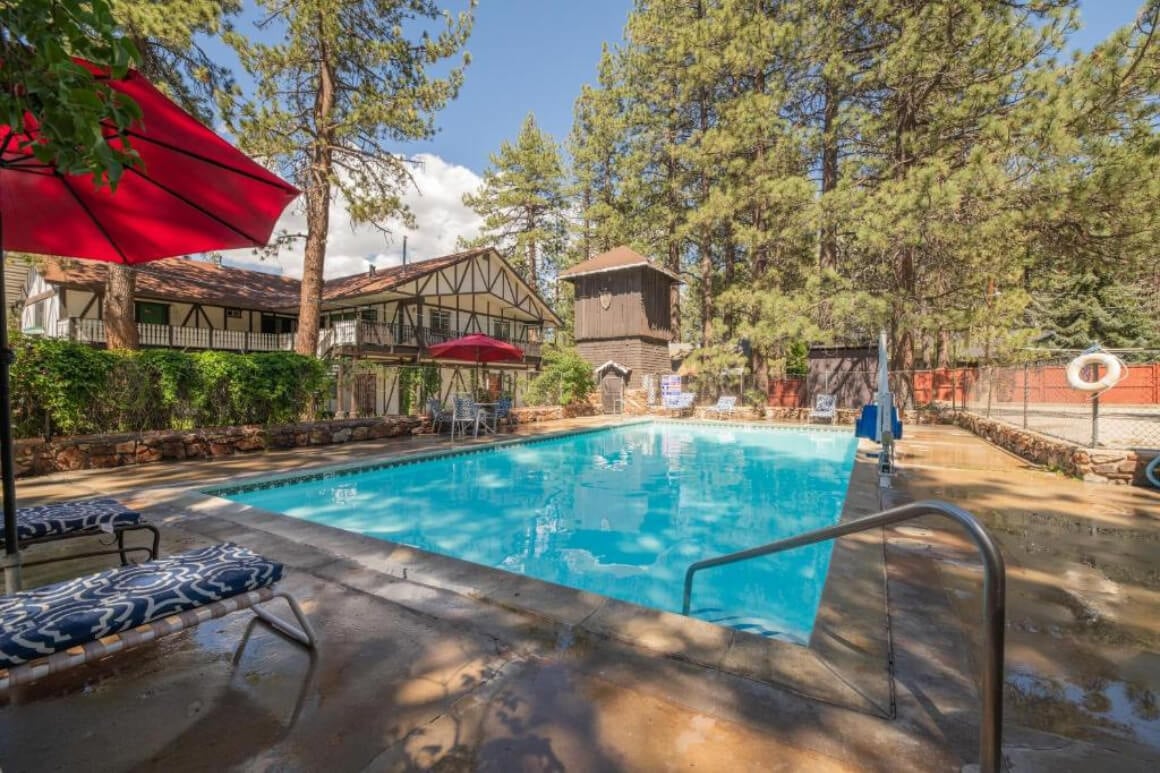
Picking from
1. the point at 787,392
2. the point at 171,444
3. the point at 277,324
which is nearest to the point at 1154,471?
the point at 171,444


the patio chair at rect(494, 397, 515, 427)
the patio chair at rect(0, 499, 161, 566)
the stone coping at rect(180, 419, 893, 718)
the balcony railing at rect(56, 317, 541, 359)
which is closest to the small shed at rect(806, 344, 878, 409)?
the patio chair at rect(494, 397, 515, 427)

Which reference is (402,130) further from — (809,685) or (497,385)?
(497,385)

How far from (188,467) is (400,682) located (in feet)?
24.1

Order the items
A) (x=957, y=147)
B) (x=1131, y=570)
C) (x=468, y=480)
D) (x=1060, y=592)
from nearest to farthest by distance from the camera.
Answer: (x=1060, y=592) → (x=1131, y=570) → (x=468, y=480) → (x=957, y=147)

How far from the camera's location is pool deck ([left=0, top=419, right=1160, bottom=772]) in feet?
5.60

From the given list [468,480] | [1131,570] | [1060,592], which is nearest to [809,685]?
[1060,592]

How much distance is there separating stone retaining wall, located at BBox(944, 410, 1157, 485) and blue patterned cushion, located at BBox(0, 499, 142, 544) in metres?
10.0

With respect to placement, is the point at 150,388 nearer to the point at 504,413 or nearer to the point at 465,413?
the point at 465,413

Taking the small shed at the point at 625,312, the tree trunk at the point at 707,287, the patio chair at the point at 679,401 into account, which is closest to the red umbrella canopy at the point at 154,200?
the patio chair at the point at 679,401

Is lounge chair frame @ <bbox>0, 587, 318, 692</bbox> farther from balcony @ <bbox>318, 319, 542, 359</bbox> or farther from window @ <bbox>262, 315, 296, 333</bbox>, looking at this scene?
window @ <bbox>262, 315, 296, 333</bbox>

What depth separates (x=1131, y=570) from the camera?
3.57m

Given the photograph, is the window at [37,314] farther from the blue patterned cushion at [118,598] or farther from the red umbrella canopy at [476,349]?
the blue patterned cushion at [118,598]

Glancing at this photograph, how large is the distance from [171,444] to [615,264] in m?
17.5

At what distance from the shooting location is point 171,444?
8023mm
